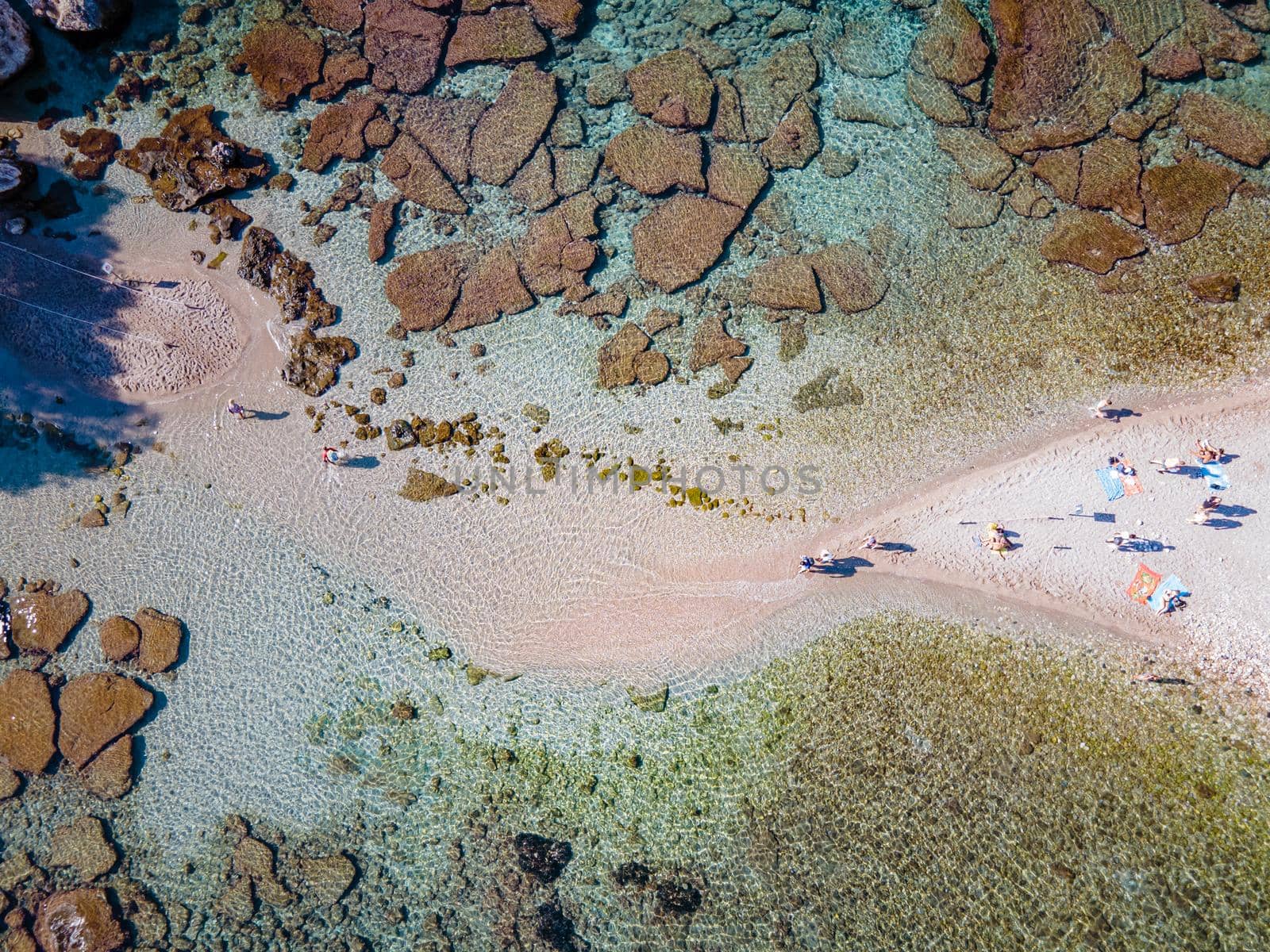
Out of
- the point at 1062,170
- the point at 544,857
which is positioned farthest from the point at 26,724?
the point at 1062,170

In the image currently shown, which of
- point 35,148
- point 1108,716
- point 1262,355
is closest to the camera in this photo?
point 1108,716

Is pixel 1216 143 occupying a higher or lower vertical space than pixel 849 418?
higher

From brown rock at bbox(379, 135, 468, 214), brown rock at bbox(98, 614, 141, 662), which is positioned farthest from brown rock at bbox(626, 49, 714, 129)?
brown rock at bbox(98, 614, 141, 662)

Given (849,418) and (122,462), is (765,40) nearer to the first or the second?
(849,418)

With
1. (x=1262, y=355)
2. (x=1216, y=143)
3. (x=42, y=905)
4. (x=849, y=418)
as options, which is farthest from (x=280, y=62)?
(x=1262, y=355)

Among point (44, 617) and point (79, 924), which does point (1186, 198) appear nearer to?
point (44, 617)

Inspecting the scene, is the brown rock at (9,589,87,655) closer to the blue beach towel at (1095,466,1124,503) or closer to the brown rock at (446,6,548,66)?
the brown rock at (446,6,548,66)

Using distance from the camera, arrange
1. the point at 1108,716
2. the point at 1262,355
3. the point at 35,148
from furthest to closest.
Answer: the point at 35,148, the point at 1262,355, the point at 1108,716
